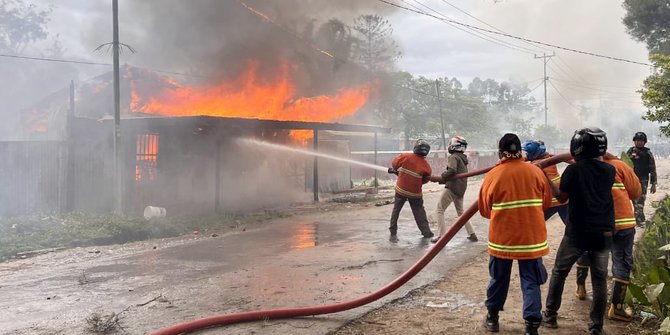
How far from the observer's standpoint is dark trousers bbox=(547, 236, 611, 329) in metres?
4.02

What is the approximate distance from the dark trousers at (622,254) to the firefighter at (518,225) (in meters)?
0.83

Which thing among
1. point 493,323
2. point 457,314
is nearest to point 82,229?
point 457,314

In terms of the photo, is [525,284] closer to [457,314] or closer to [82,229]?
[457,314]

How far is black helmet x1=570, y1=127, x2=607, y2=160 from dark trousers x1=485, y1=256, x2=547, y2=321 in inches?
36.8

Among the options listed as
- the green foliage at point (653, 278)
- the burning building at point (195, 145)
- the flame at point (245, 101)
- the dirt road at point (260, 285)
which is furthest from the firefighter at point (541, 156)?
the flame at point (245, 101)

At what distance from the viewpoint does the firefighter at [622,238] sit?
4.39 m

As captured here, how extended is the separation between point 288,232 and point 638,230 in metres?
6.30

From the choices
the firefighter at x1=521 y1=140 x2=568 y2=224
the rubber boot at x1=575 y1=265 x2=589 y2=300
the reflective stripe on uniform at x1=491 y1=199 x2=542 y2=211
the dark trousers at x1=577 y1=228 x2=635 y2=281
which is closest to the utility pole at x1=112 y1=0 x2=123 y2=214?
the firefighter at x1=521 y1=140 x2=568 y2=224

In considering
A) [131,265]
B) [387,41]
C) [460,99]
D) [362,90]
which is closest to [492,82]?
[460,99]

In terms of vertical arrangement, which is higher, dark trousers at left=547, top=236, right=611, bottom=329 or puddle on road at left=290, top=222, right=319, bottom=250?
dark trousers at left=547, top=236, right=611, bottom=329

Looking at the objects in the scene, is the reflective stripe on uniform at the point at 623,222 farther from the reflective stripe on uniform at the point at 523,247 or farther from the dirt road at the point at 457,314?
the reflective stripe on uniform at the point at 523,247

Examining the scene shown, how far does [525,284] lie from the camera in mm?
3979

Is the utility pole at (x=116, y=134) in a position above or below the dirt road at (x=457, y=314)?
above

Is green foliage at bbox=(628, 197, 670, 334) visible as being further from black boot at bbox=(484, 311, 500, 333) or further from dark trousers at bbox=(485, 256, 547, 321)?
black boot at bbox=(484, 311, 500, 333)
